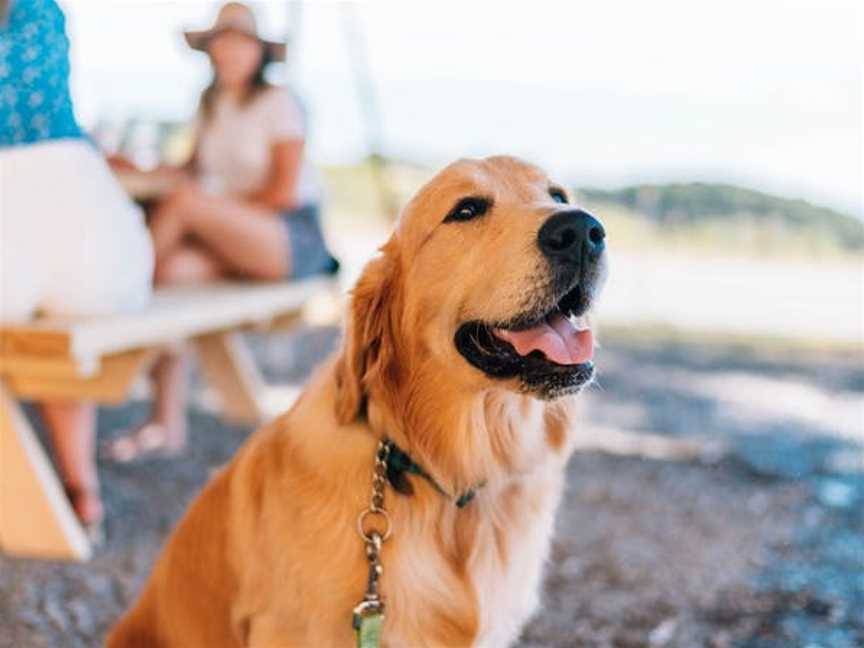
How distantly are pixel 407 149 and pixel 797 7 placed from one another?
4.00m

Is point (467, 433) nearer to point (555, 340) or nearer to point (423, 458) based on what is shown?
point (423, 458)

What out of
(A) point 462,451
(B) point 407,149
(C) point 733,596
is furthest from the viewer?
(B) point 407,149

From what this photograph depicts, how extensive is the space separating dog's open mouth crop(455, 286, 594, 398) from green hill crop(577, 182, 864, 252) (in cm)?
718

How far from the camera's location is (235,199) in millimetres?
4262

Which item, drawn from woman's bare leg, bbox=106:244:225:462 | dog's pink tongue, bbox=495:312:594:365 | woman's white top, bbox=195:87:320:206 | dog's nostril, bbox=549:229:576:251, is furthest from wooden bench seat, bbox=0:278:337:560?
dog's nostril, bbox=549:229:576:251

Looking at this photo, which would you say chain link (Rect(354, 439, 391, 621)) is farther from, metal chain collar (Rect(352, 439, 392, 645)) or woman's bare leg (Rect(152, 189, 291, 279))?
woman's bare leg (Rect(152, 189, 291, 279))

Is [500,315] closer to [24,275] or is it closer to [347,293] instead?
[347,293]

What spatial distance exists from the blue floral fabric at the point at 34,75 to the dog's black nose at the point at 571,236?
1.42 metres

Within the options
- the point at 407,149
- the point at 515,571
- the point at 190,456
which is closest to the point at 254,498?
the point at 515,571

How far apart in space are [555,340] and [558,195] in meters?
0.51

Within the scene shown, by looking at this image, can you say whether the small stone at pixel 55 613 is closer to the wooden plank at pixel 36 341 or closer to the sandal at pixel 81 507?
the sandal at pixel 81 507

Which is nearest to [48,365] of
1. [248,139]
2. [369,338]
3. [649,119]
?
[369,338]

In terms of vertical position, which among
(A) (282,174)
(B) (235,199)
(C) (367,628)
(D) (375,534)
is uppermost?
(A) (282,174)

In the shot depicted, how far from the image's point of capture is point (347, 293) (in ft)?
7.15
